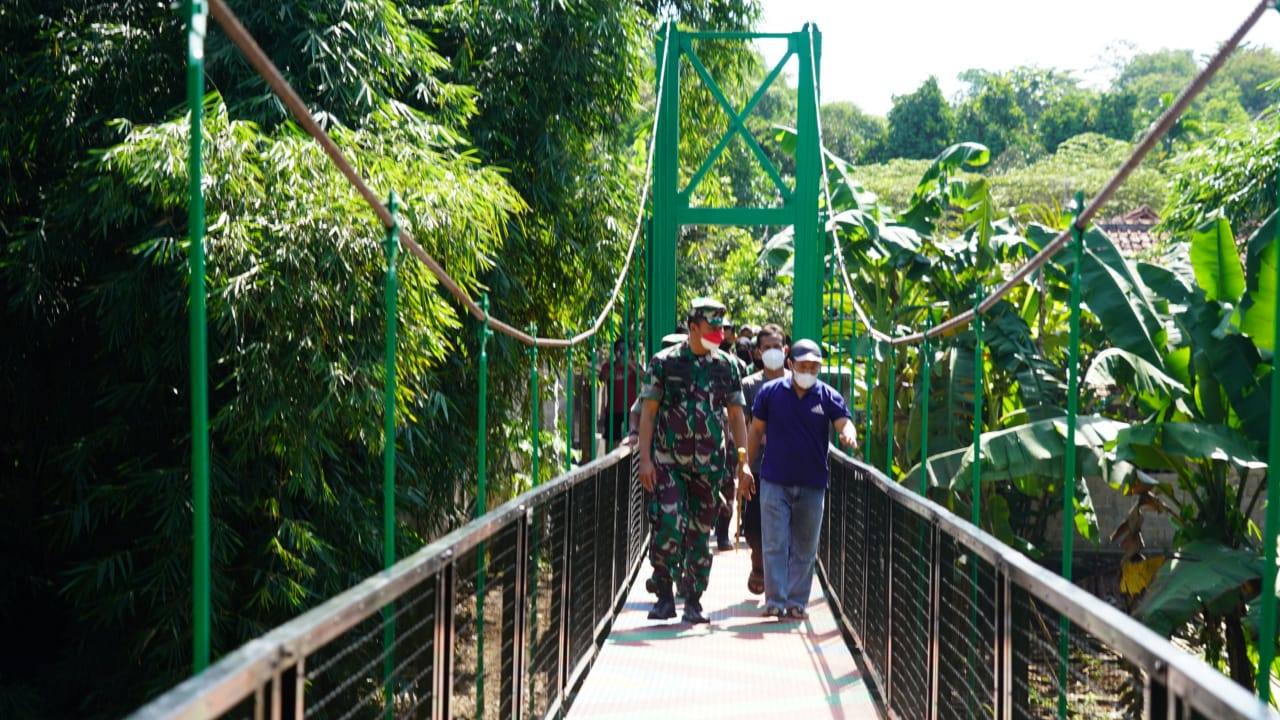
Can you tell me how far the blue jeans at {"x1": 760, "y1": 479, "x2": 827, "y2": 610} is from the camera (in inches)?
168

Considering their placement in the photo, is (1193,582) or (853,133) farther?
(853,133)

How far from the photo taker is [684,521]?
4301 mm

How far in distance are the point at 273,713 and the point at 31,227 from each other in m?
4.21

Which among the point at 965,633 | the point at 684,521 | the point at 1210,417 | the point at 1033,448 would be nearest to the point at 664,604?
the point at 684,521

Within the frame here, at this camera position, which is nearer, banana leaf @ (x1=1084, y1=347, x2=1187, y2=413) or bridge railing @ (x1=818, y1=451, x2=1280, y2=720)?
bridge railing @ (x1=818, y1=451, x2=1280, y2=720)

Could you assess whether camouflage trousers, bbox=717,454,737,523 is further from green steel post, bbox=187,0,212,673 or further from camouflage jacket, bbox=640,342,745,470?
green steel post, bbox=187,0,212,673

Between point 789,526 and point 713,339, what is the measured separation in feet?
Result: 2.28

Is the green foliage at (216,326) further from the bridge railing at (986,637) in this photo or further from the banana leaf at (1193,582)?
the banana leaf at (1193,582)

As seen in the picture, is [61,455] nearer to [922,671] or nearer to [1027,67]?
[922,671]

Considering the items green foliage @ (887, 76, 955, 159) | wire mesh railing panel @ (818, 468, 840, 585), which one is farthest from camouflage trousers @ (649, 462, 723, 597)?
green foliage @ (887, 76, 955, 159)

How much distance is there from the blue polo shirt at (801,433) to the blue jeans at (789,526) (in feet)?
0.18

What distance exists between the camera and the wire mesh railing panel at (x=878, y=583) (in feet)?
10.9

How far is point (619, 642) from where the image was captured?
4.16 meters

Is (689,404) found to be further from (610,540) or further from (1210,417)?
(1210,417)
